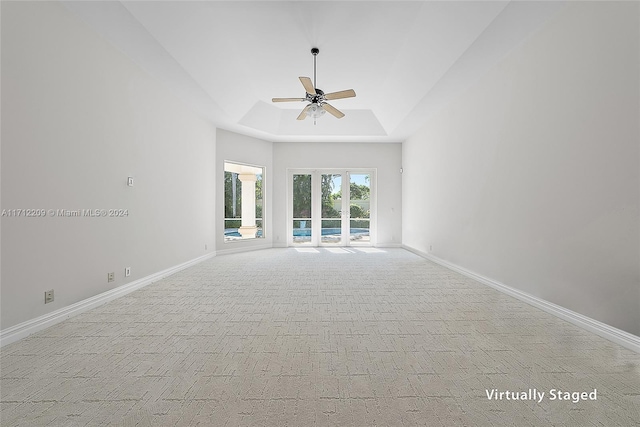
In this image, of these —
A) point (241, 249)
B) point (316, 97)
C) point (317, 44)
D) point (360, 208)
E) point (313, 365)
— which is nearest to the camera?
point (313, 365)

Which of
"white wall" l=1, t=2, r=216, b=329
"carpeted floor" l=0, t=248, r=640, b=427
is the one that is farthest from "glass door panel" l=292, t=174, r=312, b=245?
"carpeted floor" l=0, t=248, r=640, b=427

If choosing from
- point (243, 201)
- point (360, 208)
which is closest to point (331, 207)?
point (360, 208)

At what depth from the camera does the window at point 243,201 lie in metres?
7.08

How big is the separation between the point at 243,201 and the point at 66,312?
4844 mm

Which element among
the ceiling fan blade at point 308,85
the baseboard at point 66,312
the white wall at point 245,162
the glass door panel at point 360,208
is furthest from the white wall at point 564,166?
the white wall at point 245,162

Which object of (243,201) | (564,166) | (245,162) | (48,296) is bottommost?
(48,296)

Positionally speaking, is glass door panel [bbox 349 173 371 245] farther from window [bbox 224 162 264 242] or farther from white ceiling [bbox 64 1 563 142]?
white ceiling [bbox 64 1 563 142]

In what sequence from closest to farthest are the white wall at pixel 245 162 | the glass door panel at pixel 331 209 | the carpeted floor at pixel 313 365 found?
the carpeted floor at pixel 313 365 < the white wall at pixel 245 162 < the glass door panel at pixel 331 209

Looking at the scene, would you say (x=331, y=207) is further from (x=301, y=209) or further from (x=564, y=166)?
(x=564, y=166)

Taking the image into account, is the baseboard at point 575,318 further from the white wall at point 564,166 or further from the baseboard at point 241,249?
the baseboard at point 241,249

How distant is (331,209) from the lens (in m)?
8.17

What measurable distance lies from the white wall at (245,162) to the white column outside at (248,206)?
242 mm

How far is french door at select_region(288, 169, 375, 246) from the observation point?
8117 mm

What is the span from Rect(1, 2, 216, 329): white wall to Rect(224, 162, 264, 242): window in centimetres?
236
